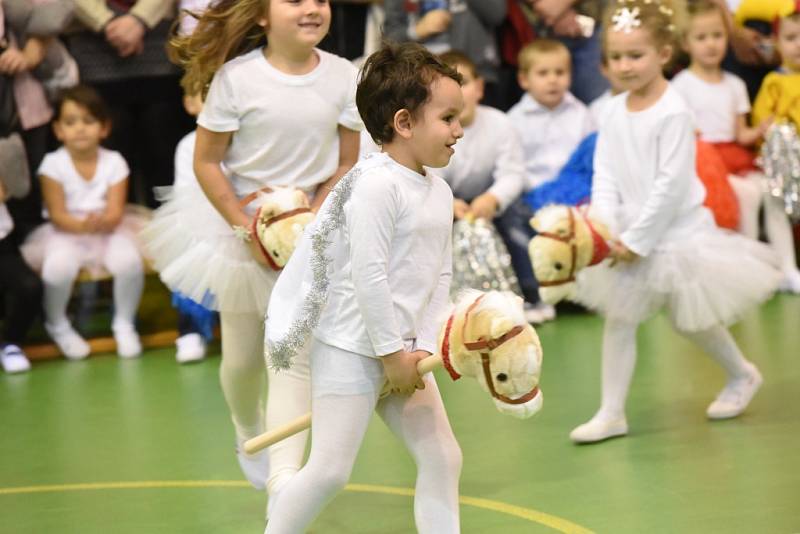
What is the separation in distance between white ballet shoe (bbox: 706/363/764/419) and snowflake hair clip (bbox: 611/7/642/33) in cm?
116

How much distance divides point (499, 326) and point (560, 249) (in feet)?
3.89

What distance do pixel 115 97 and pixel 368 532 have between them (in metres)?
3.66

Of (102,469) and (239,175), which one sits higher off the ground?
(239,175)

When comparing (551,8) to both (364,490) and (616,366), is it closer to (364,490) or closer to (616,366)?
(616,366)

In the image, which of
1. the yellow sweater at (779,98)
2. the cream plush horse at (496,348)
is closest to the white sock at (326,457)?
the cream plush horse at (496,348)

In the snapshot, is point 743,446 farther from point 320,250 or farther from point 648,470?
point 320,250

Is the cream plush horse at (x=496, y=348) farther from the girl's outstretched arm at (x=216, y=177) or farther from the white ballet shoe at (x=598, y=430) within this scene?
the white ballet shoe at (x=598, y=430)

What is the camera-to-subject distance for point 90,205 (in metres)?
6.22

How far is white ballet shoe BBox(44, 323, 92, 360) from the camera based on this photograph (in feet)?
19.7

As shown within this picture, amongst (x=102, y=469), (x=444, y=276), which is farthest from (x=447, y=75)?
(x=102, y=469)

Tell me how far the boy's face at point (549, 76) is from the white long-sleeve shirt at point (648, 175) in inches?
85.8

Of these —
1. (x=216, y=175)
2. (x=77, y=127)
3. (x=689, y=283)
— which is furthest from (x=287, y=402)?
(x=77, y=127)

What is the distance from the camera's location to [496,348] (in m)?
2.80

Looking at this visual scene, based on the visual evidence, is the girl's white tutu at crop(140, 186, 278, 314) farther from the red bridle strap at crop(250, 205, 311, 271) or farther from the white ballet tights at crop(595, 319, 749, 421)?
the white ballet tights at crop(595, 319, 749, 421)
